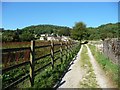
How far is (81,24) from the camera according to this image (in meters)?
119

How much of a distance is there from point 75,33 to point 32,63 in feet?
335

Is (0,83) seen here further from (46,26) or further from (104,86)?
(46,26)

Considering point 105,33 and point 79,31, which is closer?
point 79,31

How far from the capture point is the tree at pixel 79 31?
108 meters

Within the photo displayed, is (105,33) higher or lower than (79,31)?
lower

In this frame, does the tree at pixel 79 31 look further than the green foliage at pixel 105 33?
No

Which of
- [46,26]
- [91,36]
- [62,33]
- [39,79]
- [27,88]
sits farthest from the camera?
[46,26]

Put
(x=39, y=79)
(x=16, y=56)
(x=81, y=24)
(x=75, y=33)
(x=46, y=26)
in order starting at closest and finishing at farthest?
(x=39, y=79) → (x=16, y=56) → (x=75, y=33) → (x=81, y=24) → (x=46, y=26)

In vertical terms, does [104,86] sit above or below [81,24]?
below

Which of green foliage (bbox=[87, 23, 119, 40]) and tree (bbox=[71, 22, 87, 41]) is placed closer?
tree (bbox=[71, 22, 87, 41])

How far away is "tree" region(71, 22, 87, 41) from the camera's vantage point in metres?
108

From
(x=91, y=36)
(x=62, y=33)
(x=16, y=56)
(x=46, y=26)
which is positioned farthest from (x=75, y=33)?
(x=16, y=56)

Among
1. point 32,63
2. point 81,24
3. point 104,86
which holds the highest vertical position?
point 81,24

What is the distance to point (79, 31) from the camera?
111 metres
